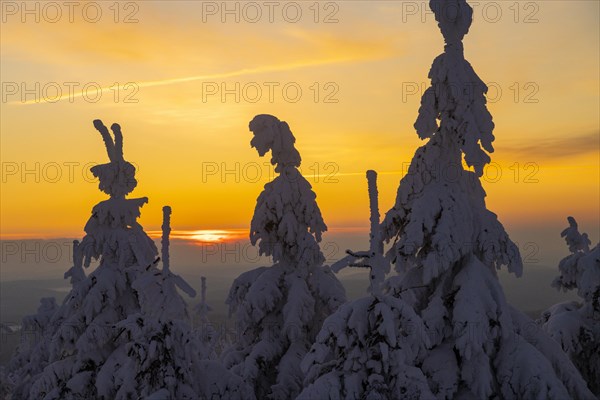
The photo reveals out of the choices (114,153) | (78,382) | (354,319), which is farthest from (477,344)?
(114,153)

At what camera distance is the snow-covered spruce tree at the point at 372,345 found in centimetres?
1134

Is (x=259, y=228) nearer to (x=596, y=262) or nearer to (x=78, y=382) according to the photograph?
(x=78, y=382)

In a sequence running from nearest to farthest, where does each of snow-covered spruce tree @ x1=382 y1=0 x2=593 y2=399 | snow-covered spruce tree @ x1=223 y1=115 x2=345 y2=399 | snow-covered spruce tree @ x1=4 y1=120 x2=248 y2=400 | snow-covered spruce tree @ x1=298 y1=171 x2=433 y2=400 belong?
1. snow-covered spruce tree @ x1=298 y1=171 x2=433 y2=400
2. snow-covered spruce tree @ x1=382 y1=0 x2=593 y2=399
3. snow-covered spruce tree @ x1=4 y1=120 x2=248 y2=400
4. snow-covered spruce tree @ x1=223 y1=115 x2=345 y2=399

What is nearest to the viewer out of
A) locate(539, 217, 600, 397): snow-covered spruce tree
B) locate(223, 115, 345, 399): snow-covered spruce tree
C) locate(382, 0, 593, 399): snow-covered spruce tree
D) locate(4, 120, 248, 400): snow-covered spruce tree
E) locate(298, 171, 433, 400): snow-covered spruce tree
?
locate(298, 171, 433, 400): snow-covered spruce tree

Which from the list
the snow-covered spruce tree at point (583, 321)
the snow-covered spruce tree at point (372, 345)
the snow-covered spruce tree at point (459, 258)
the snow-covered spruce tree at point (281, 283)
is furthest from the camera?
the snow-covered spruce tree at point (583, 321)

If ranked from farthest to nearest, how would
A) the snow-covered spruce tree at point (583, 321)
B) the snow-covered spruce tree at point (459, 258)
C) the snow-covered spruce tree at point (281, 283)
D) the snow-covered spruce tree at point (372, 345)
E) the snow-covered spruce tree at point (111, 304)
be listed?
the snow-covered spruce tree at point (583, 321) → the snow-covered spruce tree at point (281, 283) → the snow-covered spruce tree at point (111, 304) → the snow-covered spruce tree at point (459, 258) → the snow-covered spruce tree at point (372, 345)

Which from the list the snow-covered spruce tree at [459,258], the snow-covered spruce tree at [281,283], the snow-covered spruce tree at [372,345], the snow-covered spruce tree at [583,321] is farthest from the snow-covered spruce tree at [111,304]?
the snow-covered spruce tree at [583,321]

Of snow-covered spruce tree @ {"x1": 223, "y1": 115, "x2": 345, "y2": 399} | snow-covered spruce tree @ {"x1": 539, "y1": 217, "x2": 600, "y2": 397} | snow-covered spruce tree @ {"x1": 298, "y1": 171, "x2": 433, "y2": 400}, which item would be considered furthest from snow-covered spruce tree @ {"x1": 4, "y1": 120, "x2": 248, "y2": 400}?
snow-covered spruce tree @ {"x1": 539, "y1": 217, "x2": 600, "y2": 397}

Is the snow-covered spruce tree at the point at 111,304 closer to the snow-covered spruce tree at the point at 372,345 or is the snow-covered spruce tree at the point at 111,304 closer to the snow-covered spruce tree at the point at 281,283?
the snow-covered spruce tree at the point at 281,283

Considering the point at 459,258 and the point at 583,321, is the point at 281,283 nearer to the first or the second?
the point at 459,258

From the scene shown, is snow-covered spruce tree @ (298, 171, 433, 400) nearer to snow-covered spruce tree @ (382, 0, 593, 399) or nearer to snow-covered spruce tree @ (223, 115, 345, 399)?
snow-covered spruce tree @ (382, 0, 593, 399)

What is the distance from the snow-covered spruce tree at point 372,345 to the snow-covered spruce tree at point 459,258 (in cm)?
178

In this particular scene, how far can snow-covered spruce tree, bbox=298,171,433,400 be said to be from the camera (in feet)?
37.2

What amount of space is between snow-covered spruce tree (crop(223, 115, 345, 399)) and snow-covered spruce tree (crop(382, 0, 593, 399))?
4957 mm
